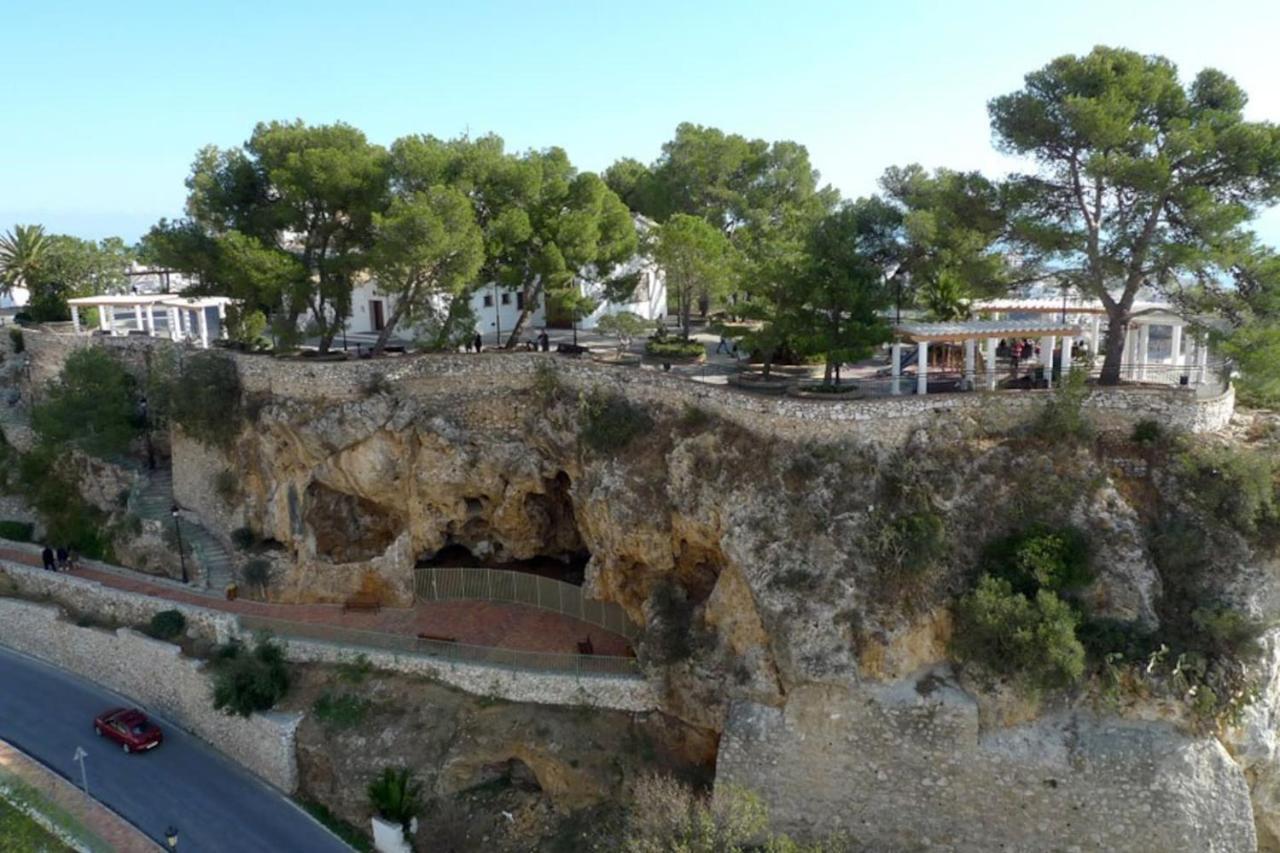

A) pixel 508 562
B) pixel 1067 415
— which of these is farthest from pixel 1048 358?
pixel 508 562

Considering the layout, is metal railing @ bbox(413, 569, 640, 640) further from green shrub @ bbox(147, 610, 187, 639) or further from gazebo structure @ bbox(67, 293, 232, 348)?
gazebo structure @ bbox(67, 293, 232, 348)

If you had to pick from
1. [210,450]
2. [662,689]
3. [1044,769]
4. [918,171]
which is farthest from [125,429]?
[1044,769]

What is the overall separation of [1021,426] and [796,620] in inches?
292

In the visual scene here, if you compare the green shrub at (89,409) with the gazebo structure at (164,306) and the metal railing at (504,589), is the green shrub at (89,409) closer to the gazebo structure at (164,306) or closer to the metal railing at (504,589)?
the gazebo structure at (164,306)

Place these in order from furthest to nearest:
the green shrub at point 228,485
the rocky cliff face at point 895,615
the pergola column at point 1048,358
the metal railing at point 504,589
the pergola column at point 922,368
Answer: the green shrub at point 228,485, the metal railing at point 504,589, the pergola column at point 1048,358, the pergola column at point 922,368, the rocky cliff face at point 895,615

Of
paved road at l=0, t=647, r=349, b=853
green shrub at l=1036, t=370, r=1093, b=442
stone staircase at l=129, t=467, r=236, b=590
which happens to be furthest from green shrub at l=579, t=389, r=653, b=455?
stone staircase at l=129, t=467, r=236, b=590

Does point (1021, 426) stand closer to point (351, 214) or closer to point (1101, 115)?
point (1101, 115)

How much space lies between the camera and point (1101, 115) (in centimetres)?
2080

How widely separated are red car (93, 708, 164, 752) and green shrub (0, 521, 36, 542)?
42.1 feet

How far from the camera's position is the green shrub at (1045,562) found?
62.1ft

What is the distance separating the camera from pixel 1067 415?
68.5ft

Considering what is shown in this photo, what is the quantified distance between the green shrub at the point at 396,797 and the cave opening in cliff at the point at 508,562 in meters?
8.42

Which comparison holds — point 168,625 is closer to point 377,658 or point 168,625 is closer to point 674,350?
point 377,658

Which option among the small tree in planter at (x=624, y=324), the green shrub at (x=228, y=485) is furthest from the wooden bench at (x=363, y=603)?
the small tree in planter at (x=624, y=324)
